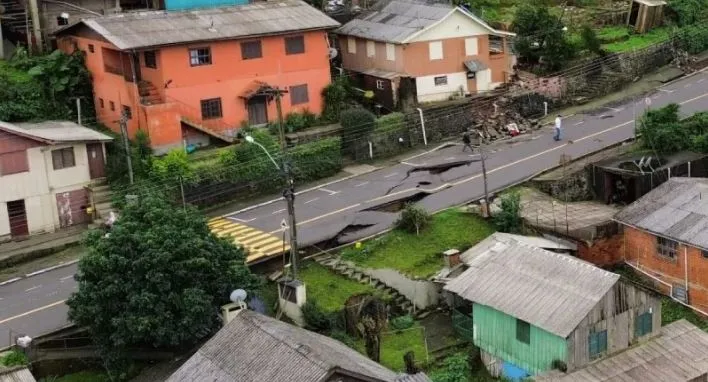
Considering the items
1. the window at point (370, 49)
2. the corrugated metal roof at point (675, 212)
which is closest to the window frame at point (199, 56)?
the window at point (370, 49)

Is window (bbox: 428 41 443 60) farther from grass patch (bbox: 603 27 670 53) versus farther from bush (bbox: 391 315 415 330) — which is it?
bush (bbox: 391 315 415 330)

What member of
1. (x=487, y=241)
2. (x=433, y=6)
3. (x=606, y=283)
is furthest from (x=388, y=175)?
(x=606, y=283)

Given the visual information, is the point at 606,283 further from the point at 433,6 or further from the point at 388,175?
the point at 433,6

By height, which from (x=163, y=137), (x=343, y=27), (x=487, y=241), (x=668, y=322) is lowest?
(x=668, y=322)

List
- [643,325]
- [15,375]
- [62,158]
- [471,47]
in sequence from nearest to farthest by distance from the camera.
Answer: [15,375] → [643,325] → [62,158] → [471,47]

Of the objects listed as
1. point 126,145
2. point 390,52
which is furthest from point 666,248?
point 126,145

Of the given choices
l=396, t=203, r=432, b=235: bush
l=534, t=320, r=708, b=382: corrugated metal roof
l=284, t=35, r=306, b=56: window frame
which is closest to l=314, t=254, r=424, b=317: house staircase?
l=396, t=203, r=432, b=235: bush

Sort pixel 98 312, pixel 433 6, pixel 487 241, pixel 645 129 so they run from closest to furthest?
1. pixel 98 312
2. pixel 487 241
3. pixel 645 129
4. pixel 433 6

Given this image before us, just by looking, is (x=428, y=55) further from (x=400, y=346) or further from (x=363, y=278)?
(x=400, y=346)
